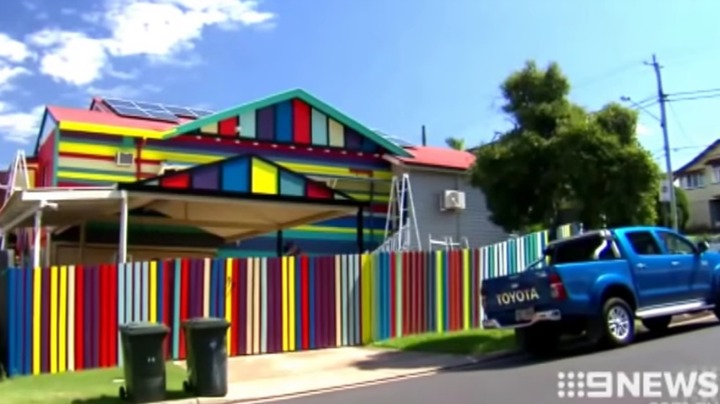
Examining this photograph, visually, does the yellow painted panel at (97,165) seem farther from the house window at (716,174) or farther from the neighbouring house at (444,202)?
the house window at (716,174)

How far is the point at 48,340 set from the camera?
1206 centimetres

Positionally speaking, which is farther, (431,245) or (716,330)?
(431,245)

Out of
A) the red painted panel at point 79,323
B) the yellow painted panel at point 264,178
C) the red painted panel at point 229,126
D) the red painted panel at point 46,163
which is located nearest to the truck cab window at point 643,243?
the yellow painted panel at point 264,178

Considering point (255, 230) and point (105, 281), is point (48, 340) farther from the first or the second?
point (255, 230)

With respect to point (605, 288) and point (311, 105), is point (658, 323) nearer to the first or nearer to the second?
point (605, 288)

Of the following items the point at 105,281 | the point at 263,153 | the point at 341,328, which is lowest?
the point at 341,328

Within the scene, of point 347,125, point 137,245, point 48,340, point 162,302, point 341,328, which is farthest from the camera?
point 347,125

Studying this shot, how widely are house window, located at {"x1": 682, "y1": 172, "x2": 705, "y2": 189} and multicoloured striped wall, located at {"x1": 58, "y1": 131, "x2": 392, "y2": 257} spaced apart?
41.1 metres

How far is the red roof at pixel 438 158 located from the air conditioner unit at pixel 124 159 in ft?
26.2

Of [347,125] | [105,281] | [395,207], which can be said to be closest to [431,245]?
[395,207]

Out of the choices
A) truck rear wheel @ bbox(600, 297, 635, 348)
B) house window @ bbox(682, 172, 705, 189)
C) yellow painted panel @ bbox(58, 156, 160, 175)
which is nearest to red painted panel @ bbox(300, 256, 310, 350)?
truck rear wheel @ bbox(600, 297, 635, 348)

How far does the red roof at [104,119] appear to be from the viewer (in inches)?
796

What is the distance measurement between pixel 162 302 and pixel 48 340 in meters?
1.88

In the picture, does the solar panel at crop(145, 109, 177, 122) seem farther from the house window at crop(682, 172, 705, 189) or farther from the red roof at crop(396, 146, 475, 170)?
the house window at crop(682, 172, 705, 189)
